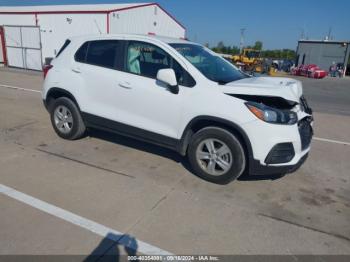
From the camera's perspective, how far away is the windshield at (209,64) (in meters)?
4.08

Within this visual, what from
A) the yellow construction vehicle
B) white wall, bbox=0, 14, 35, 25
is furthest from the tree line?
white wall, bbox=0, 14, 35, 25

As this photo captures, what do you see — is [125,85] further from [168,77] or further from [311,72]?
[311,72]

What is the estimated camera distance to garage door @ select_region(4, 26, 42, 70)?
19688 mm

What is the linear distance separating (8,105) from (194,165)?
20.6 feet

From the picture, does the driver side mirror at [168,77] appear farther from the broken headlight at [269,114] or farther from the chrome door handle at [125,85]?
the broken headlight at [269,114]

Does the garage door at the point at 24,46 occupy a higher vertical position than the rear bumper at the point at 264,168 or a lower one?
higher

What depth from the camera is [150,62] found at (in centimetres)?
432

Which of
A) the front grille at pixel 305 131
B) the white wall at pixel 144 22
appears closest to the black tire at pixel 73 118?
the front grille at pixel 305 131

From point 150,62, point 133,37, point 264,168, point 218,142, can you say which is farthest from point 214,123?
point 133,37

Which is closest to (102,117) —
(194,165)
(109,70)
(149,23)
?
(109,70)

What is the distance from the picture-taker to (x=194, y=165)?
410cm

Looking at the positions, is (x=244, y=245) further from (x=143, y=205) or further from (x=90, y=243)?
(x=90, y=243)

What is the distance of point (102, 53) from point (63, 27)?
15820mm

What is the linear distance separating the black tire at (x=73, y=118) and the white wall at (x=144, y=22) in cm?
1227
